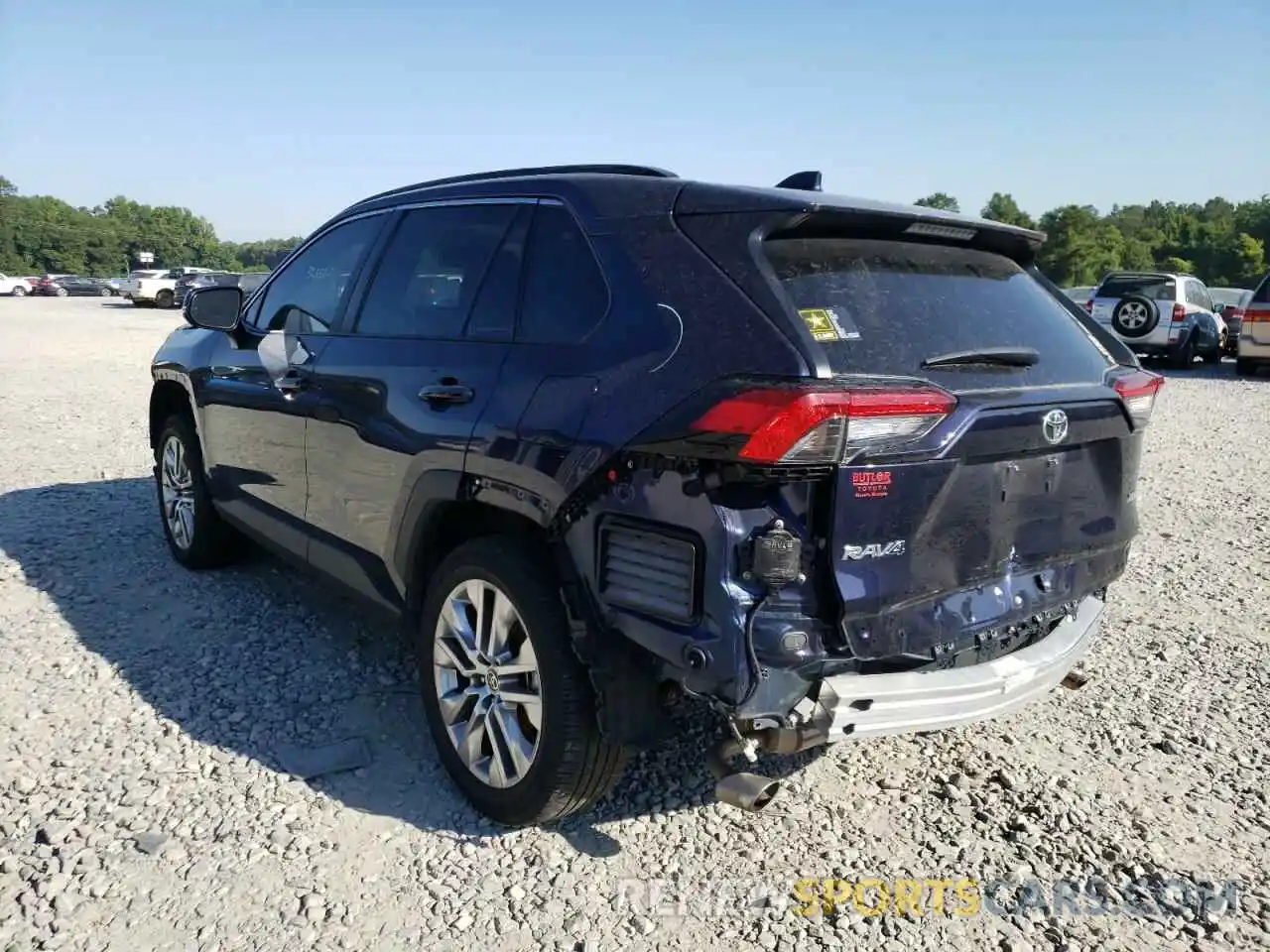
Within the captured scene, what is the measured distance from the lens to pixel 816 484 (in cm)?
224

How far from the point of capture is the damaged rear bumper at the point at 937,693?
231 centimetres

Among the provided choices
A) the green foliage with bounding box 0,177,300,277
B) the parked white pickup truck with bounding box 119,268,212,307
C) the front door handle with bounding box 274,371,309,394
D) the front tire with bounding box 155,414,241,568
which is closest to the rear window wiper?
the front door handle with bounding box 274,371,309,394

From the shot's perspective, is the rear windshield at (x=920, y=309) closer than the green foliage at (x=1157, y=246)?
Yes

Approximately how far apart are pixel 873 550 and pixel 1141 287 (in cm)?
1749

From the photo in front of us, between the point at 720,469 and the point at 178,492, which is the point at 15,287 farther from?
the point at 720,469

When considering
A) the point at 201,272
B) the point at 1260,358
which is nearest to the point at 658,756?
the point at 1260,358

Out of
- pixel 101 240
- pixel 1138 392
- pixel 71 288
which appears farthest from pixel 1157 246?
pixel 101 240

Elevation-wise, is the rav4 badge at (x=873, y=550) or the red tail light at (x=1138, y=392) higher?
the red tail light at (x=1138, y=392)

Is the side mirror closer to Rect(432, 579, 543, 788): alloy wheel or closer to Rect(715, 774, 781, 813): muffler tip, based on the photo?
Rect(432, 579, 543, 788): alloy wheel

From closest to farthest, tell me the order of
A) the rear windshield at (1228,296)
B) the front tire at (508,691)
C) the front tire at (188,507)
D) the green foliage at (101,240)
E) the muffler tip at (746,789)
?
the muffler tip at (746,789) → the front tire at (508,691) → the front tire at (188,507) → the rear windshield at (1228,296) → the green foliage at (101,240)

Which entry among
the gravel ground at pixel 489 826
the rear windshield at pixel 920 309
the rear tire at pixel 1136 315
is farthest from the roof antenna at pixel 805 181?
the rear tire at pixel 1136 315

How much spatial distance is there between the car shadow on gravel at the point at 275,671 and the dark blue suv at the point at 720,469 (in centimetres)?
25

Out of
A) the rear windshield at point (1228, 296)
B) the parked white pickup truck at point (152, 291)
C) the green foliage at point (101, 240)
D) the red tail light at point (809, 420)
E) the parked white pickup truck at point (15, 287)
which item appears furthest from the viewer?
the green foliage at point (101, 240)

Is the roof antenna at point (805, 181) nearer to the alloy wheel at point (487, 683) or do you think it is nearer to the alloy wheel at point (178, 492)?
the alloy wheel at point (487, 683)
